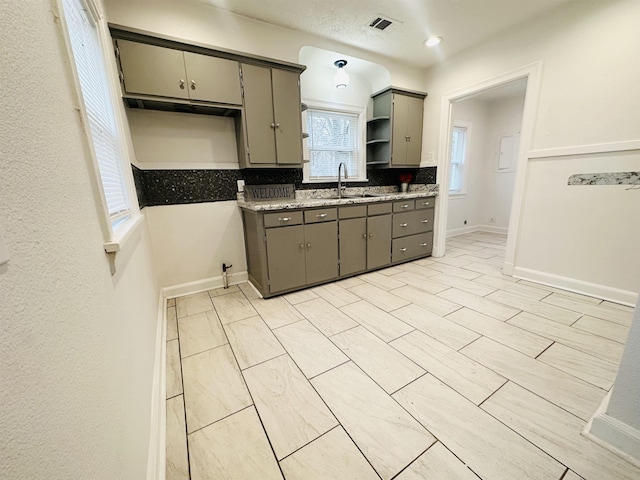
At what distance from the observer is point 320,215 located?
258cm

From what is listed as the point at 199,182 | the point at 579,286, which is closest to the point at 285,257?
the point at 199,182

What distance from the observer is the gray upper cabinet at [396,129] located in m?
3.28

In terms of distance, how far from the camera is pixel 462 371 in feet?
4.88

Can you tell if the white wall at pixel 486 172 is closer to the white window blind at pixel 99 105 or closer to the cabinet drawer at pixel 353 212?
the cabinet drawer at pixel 353 212

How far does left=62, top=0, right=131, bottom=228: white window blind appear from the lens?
1.05 meters

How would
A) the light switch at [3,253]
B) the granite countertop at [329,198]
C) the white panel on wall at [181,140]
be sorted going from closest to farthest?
1. the light switch at [3,253]
2. the white panel on wall at [181,140]
3. the granite countertop at [329,198]

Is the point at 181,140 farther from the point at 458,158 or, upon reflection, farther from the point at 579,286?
the point at 458,158

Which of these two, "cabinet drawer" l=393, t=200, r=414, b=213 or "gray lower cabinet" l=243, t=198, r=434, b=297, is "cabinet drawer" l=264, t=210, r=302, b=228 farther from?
"cabinet drawer" l=393, t=200, r=414, b=213

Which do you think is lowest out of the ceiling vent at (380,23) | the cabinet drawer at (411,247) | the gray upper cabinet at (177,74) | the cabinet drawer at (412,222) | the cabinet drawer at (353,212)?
the cabinet drawer at (411,247)

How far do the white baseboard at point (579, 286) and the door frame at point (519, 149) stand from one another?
161 mm

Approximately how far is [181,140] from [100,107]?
1.13m

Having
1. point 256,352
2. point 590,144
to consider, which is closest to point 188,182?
point 256,352

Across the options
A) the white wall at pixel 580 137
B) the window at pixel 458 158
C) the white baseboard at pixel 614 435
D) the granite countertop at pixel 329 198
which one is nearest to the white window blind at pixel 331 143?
the granite countertop at pixel 329 198

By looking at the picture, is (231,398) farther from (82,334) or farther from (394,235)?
(394,235)
